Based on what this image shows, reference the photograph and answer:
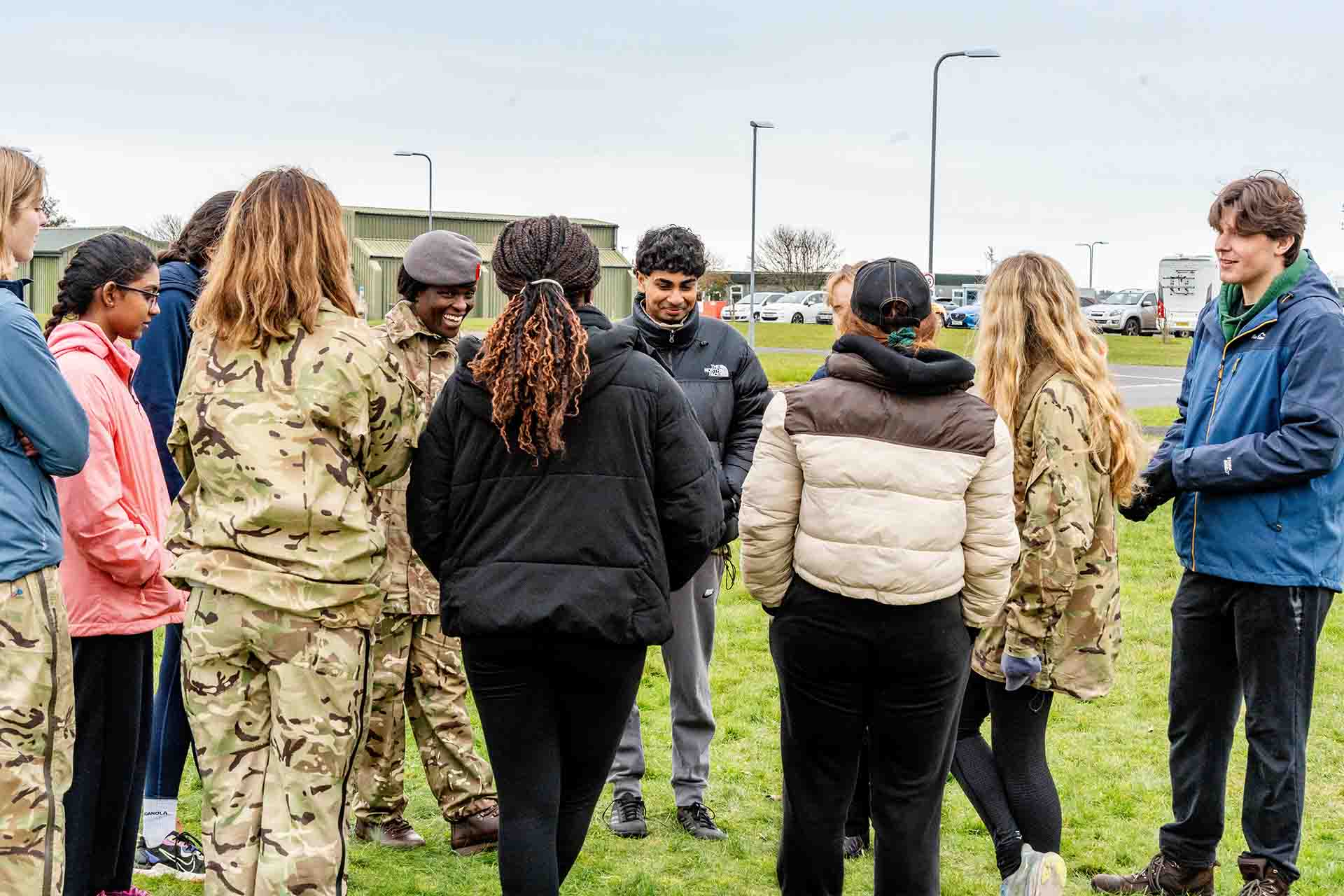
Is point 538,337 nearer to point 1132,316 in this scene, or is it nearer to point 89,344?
point 89,344

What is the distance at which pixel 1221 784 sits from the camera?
4.64 m

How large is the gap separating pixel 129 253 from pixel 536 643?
A: 6.52 ft

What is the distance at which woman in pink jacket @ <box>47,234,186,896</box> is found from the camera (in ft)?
12.6

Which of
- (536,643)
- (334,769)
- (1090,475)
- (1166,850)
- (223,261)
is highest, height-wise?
(223,261)

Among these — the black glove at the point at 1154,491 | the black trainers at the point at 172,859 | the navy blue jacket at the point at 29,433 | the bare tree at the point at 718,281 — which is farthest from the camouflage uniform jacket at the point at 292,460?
the bare tree at the point at 718,281

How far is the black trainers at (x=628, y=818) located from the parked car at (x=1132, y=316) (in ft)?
142

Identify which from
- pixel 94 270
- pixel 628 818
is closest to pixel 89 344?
pixel 94 270

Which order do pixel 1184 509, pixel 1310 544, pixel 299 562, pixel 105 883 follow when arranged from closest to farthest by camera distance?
1. pixel 299 562
2. pixel 105 883
3. pixel 1310 544
4. pixel 1184 509

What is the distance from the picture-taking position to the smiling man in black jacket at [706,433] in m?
5.17

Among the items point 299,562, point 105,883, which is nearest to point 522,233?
point 299,562

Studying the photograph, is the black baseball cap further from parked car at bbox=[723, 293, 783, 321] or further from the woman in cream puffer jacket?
parked car at bbox=[723, 293, 783, 321]

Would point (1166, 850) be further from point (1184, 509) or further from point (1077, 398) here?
point (1077, 398)

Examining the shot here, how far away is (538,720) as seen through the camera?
3453 mm

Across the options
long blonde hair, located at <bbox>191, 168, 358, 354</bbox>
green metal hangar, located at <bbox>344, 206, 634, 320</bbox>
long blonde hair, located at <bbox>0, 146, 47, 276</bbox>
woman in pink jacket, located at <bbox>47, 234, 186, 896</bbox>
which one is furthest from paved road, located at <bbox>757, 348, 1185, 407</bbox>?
green metal hangar, located at <bbox>344, 206, 634, 320</bbox>
